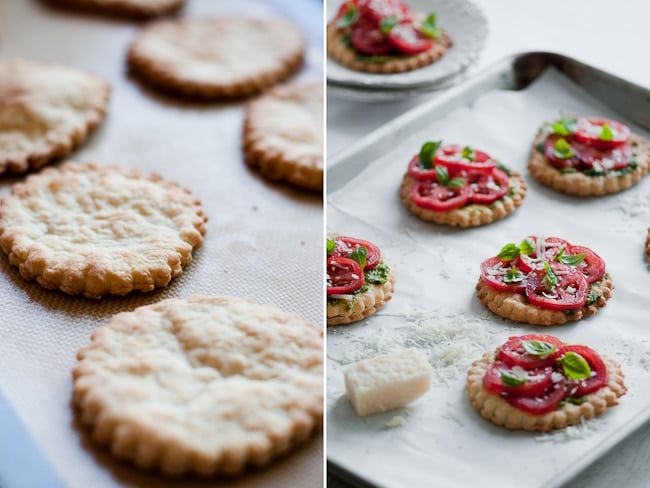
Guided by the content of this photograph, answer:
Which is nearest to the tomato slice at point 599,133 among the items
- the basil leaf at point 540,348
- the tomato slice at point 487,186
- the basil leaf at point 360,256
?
the tomato slice at point 487,186

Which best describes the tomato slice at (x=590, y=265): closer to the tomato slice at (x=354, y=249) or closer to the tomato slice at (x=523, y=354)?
the tomato slice at (x=523, y=354)

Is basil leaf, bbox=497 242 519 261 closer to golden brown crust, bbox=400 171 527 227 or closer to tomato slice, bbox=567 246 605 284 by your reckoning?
tomato slice, bbox=567 246 605 284

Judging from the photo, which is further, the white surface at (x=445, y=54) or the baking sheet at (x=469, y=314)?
the white surface at (x=445, y=54)

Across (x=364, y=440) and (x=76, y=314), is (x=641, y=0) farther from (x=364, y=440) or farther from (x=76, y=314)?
(x=76, y=314)

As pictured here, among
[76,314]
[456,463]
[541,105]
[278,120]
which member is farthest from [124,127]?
[456,463]

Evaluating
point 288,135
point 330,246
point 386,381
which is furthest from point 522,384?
point 288,135
